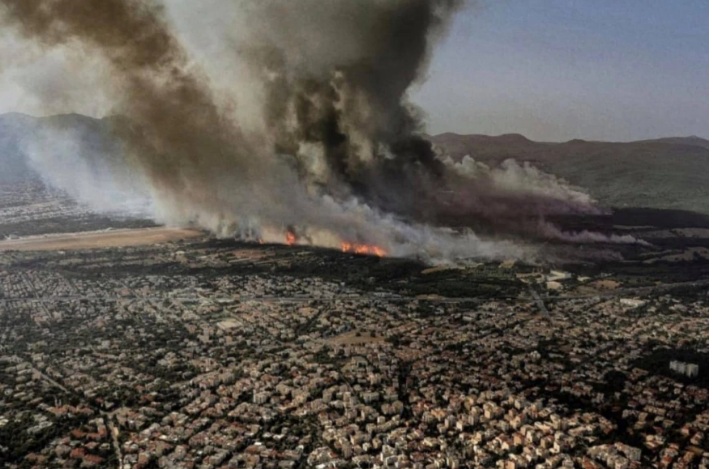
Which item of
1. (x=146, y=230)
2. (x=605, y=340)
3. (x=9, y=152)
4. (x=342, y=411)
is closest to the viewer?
(x=342, y=411)

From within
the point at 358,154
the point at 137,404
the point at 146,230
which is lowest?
the point at 137,404

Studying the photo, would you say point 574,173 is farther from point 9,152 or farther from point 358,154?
point 9,152

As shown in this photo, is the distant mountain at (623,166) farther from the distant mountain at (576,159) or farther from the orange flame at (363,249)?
the orange flame at (363,249)

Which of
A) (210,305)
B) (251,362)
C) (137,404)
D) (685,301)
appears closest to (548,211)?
(685,301)

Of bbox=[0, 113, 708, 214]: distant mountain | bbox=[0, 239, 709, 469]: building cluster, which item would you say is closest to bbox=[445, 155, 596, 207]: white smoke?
bbox=[0, 113, 708, 214]: distant mountain

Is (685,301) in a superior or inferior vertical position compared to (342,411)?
superior
